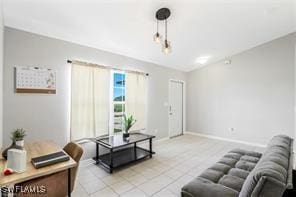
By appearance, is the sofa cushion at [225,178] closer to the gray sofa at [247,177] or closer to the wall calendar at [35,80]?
the gray sofa at [247,177]

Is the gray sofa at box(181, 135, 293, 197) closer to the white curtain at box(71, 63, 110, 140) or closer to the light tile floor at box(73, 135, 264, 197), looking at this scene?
the light tile floor at box(73, 135, 264, 197)

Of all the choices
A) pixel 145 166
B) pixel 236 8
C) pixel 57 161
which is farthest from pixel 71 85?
pixel 236 8

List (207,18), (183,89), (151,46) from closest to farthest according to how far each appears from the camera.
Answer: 1. (207,18)
2. (151,46)
3. (183,89)

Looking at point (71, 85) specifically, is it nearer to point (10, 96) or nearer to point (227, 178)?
point (10, 96)

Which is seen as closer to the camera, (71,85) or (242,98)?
(71,85)

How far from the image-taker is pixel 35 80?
2670mm

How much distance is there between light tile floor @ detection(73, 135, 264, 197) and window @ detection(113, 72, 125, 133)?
1055 millimetres

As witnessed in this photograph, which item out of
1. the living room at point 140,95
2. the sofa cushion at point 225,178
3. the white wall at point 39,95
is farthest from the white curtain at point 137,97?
the sofa cushion at point 225,178

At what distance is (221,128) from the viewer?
5234 mm

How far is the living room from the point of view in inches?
70.5

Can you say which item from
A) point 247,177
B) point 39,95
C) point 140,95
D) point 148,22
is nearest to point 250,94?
point 140,95

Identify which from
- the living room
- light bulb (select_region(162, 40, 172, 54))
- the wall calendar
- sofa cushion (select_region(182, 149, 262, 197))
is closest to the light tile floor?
the living room

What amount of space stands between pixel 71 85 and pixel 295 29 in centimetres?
531

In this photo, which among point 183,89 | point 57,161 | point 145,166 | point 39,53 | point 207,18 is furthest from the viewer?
point 183,89
